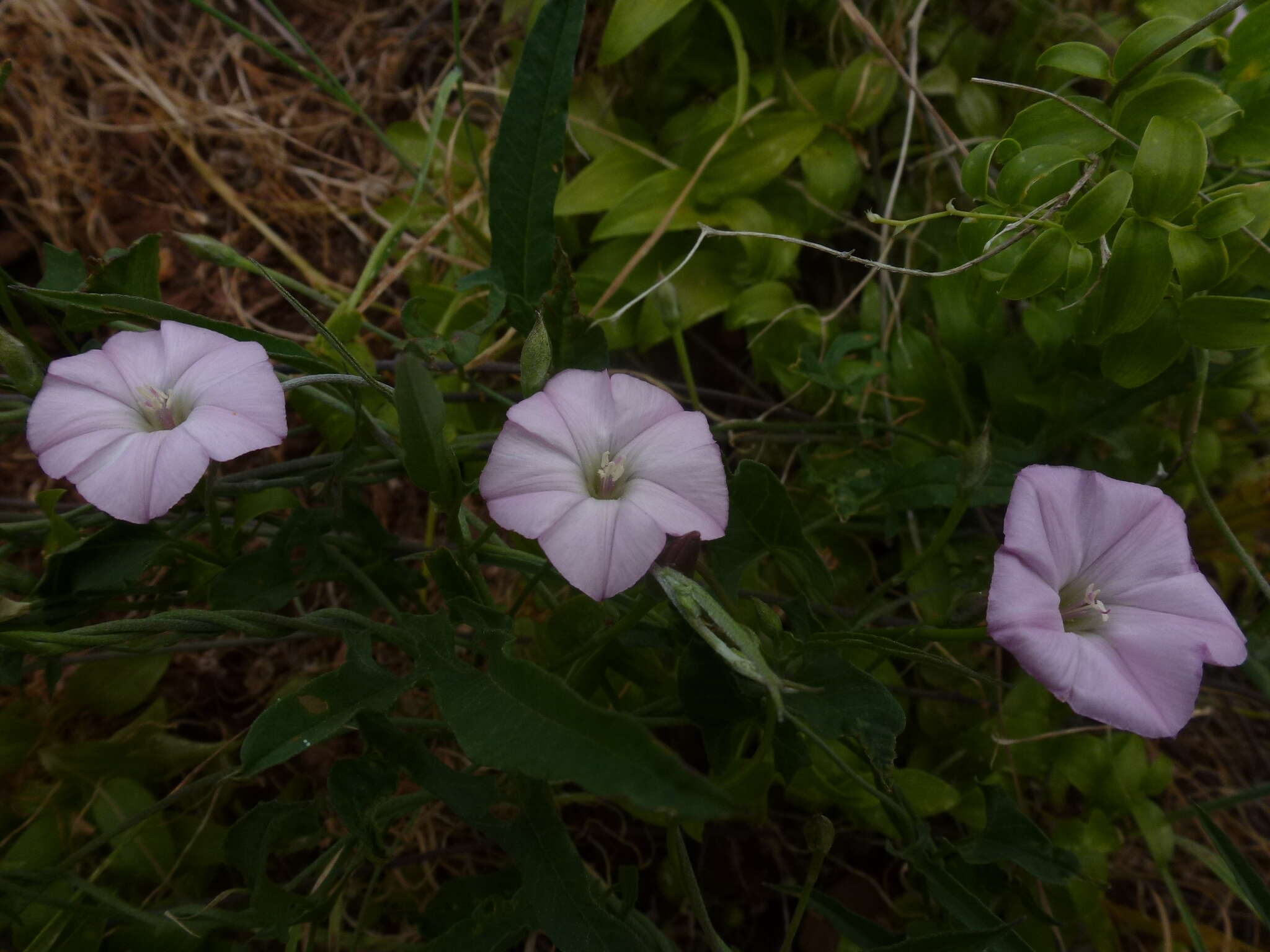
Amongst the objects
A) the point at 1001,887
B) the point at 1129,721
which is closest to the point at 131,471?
the point at 1129,721

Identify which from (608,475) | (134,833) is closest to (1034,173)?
(608,475)

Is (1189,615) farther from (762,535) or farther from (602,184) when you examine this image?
(602,184)

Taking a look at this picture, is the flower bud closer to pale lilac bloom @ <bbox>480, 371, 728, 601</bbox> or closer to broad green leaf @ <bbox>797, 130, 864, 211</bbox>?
pale lilac bloom @ <bbox>480, 371, 728, 601</bbox>

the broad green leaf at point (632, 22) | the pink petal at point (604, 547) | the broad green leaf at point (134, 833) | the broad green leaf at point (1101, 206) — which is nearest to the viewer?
the pink petal at point (604, 547)

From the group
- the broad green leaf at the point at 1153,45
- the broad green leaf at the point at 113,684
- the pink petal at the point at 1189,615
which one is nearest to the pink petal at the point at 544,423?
the pink petal at the point at 1189,615

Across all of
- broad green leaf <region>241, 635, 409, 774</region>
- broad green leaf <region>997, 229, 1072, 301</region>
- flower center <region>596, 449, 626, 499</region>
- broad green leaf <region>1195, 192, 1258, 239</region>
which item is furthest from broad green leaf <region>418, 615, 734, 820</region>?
broad green leaf <region>1195, 192, 1258, 239</region>

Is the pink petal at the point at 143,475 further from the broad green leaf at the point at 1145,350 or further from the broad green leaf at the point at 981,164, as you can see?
the broad green leaf at the point at 1145,350
